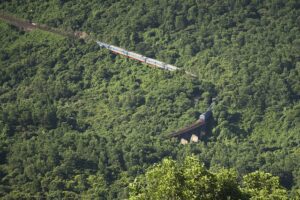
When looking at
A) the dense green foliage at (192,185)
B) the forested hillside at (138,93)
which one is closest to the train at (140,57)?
the forested hillside at (138,93)

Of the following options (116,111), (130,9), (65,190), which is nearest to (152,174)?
(65,190)

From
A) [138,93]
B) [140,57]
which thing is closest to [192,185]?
[138,93]

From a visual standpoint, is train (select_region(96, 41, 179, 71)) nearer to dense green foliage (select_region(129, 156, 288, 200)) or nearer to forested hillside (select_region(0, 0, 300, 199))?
forested hillside (select_region(0, 0, 300, 199))

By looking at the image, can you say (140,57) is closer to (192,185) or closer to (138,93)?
(138,93)

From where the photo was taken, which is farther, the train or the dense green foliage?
the train

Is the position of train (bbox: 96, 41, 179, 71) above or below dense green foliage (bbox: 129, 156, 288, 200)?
below

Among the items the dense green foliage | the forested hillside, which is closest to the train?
the forested hillside
